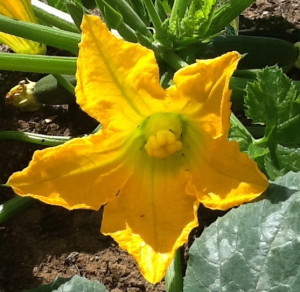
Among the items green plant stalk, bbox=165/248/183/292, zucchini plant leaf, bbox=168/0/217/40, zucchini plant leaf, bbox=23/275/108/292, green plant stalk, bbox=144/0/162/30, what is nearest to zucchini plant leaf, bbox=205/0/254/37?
zucchini plant leaf, bbox=168/0/217/40

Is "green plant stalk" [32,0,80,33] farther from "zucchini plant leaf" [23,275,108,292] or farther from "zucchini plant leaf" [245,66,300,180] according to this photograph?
"zucchini plant leaf" [23,275,108,292]

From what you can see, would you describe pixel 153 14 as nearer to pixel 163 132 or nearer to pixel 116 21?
pixel 116 21

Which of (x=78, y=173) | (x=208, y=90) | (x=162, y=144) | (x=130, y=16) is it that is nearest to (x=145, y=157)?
(x=162, y=144)

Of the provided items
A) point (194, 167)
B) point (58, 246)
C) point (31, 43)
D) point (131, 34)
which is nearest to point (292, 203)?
point (194, 167)

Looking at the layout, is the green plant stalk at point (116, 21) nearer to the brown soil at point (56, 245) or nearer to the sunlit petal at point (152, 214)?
the sunlit petal at point (152, 214)

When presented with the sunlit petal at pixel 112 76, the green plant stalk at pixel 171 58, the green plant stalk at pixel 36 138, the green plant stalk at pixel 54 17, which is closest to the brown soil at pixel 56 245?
the green plant stalk at pixel 36 138
